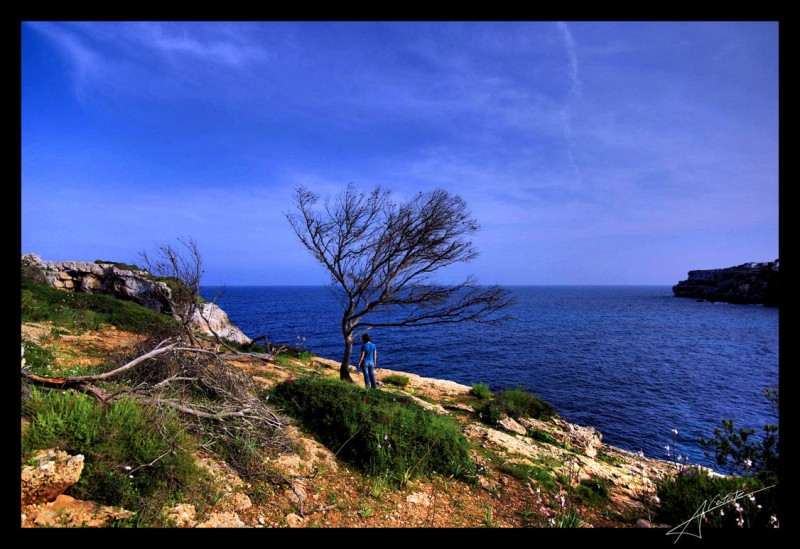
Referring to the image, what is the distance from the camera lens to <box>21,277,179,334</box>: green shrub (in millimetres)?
11658

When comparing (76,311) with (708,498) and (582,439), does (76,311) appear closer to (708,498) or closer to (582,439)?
(582,439)

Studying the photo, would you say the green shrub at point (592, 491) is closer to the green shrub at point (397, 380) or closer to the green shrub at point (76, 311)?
the green shrub at point (397, 380)

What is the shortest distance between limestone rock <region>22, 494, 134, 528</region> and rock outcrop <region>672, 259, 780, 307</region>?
11806 cm

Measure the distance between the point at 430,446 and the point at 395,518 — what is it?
175 centimetres

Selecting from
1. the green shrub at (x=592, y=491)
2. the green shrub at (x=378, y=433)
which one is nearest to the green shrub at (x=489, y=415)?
the green shrub at (x=592, y=491)

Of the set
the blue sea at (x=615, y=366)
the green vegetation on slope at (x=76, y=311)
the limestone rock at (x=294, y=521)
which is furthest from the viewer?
the blue sea at (x=615, y=366)

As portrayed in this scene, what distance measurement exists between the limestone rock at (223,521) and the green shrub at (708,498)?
548 cm

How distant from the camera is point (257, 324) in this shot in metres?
53.5

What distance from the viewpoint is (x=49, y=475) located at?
2832mm

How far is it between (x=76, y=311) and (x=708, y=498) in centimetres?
1932

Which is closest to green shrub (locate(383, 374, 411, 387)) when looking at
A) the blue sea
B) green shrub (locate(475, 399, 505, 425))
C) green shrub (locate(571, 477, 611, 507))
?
green shrub (locate(475, 399, 505, 425))

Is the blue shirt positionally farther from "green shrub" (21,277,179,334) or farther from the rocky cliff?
the rocky cliff

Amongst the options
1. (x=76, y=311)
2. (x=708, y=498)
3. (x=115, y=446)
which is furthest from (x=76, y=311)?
(x=708, y=498)

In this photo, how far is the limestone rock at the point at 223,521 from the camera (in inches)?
133
